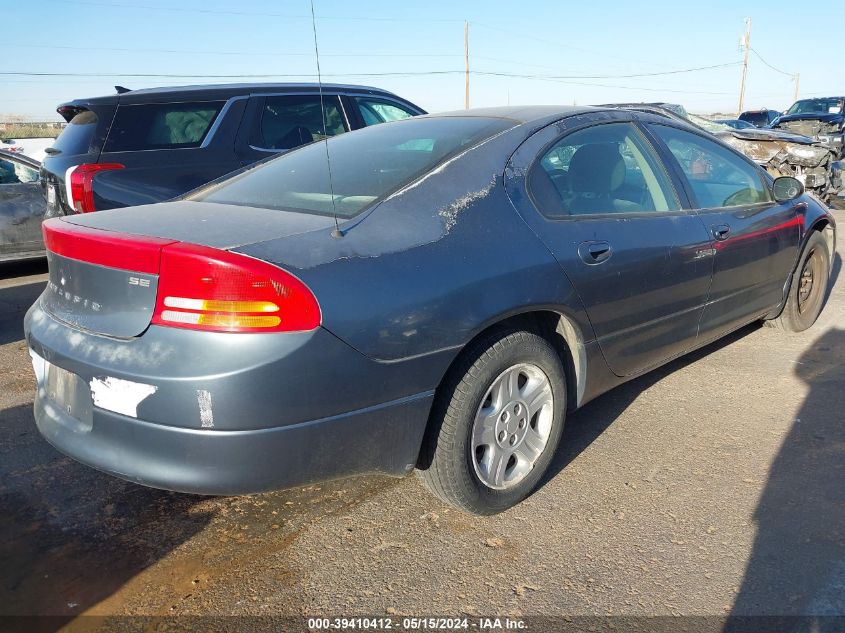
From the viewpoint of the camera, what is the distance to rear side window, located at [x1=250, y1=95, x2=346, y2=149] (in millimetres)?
5707

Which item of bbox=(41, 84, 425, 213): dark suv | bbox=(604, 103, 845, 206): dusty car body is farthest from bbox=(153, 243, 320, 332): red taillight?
bbox=(604, 103, 845, 206): dusty car body

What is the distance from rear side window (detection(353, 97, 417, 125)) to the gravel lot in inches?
150

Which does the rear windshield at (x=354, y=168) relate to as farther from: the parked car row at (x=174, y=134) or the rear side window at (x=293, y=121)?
the rear side window at (x=293, y=121)

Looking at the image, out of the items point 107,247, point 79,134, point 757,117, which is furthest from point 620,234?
point 757,117

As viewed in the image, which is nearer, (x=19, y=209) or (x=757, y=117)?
(x=19, y=209)

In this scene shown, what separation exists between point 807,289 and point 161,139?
470 cm

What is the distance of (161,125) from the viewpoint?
5.36 metres

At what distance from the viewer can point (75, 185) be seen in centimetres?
502

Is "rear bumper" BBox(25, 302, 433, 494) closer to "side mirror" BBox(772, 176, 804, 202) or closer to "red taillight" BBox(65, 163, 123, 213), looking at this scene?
"red taillight" BBox(65, 163, 123, 213)

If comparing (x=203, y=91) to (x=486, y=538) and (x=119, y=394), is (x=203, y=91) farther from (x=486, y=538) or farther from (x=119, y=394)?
(x=486, y=538)

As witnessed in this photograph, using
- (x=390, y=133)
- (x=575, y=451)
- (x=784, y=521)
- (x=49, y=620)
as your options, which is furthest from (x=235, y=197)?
(x=784, y=521)

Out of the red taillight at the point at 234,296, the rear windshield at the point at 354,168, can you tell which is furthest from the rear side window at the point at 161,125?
the red taillight at the point at 234,296

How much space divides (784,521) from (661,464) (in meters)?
0.58

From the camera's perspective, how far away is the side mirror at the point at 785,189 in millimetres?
4355
